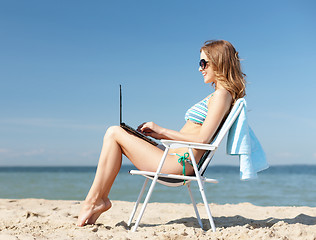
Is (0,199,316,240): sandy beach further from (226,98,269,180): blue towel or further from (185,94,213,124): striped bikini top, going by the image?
(185,94,213,124): striped bikini top

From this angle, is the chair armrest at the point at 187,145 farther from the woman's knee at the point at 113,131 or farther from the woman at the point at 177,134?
the woman's knee at the point at 113,131

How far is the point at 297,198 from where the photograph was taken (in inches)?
340

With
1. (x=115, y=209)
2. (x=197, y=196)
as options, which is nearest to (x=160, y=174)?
(x=115, y=209)

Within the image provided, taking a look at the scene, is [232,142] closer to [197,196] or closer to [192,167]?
[192,167]

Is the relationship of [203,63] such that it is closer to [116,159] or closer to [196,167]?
[196,167]

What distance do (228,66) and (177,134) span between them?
771mm

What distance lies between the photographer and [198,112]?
3.21 meters

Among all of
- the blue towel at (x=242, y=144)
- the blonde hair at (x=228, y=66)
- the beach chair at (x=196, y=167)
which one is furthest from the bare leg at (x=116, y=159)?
the blonde hair at (x=228, y=66)

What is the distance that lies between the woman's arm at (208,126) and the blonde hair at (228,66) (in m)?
0.12

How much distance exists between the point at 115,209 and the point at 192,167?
2.16 m

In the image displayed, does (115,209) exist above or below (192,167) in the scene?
below

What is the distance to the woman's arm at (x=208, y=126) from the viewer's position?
2996mm

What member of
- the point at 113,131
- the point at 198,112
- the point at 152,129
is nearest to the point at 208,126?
the point at 198,112

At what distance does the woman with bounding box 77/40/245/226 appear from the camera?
304 cm
